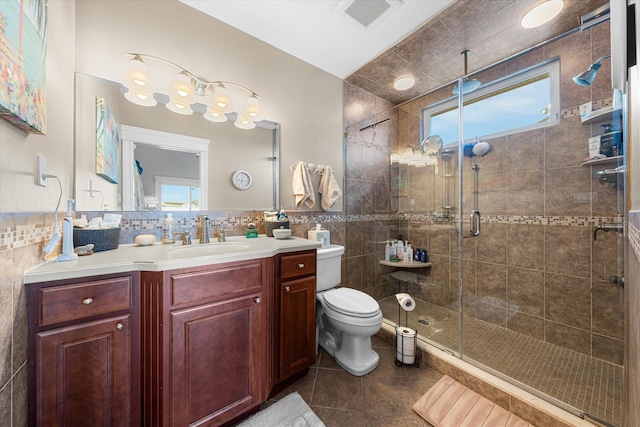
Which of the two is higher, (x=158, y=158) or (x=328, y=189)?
(x=158, y=158)

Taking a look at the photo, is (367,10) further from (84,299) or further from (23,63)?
(84,299)

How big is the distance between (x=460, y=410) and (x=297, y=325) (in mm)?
1047

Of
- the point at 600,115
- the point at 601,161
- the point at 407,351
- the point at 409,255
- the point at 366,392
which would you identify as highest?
the point at 600,115

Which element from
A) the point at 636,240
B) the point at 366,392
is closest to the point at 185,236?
the point at 366,392

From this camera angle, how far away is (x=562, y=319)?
182 centimetres

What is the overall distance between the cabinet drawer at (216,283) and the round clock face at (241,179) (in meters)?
0.79

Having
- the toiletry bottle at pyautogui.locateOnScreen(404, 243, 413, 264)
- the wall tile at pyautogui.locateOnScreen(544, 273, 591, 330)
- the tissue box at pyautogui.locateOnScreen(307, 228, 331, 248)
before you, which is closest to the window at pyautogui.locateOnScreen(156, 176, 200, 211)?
the tissue box at pyautogui.locateOnScreen(307, 228, 331, 248)

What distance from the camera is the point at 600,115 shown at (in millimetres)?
1563

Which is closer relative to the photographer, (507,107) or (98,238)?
(98,238)

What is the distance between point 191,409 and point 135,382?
0.91 ft

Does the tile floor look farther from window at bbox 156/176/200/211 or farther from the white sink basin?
window at bbox 156/176/200/211

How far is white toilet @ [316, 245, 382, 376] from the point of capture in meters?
1.55

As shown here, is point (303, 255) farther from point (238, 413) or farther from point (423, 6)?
point (423, 6)

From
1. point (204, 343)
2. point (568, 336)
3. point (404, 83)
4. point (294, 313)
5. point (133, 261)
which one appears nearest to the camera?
point (133, 261)
